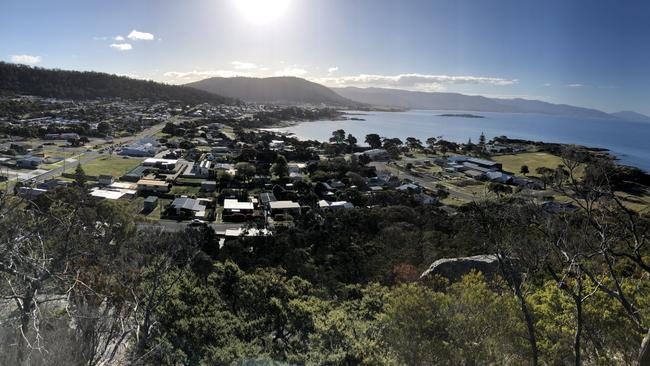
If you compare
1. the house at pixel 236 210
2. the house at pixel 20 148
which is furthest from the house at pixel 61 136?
the house at pixel 236 210

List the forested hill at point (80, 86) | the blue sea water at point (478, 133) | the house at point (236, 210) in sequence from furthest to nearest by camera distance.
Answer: the forested hill at point (80, 86)
the blue sea water at point (478, 133)
the house at point (236, 210)

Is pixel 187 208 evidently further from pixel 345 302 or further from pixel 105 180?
pixel 345 302

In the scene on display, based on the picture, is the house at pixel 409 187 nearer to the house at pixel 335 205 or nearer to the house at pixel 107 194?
the house at pixel 335 205

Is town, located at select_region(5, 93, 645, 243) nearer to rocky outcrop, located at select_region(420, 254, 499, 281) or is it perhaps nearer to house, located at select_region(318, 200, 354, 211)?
house, located at select_region(318, 200, 354, 211)

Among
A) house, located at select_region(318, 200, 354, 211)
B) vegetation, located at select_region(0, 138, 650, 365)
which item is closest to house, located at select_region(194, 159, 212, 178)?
house, located at select_region(318, 200, 354, 211)

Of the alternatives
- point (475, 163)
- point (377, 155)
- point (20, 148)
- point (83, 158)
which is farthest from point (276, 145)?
point (20, 148)

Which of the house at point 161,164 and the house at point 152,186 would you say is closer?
the house at point 152,186

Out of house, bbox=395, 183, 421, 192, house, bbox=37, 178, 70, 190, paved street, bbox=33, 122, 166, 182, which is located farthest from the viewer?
house, bbox=395, 183, 421, 192
